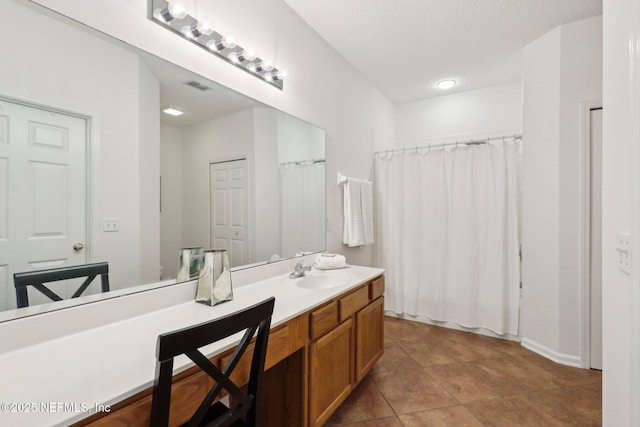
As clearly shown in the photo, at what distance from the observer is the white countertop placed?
0.62m

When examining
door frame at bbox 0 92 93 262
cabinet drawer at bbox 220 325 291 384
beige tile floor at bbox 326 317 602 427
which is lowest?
beige tile floor at bbox 326 317 602 427

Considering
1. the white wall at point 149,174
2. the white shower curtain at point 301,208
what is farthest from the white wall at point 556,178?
the white wall at point 149,174

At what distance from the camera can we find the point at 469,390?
76.2 inches

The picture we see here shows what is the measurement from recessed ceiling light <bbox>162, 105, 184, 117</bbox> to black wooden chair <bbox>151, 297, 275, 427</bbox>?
1035 mm

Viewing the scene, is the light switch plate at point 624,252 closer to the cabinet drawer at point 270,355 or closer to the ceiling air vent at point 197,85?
the cabinet drawer at point 270,355

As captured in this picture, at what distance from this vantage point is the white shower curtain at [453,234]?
272 centimetres

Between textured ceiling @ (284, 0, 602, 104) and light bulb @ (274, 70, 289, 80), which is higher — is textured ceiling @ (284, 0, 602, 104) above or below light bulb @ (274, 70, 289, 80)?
above

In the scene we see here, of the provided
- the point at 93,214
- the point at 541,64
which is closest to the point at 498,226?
the point at 541,64

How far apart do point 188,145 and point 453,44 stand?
2453mm

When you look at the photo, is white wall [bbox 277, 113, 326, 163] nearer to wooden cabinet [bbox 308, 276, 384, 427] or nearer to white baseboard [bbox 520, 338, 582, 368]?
wooden cabinet [bbox 308, 276, 384, 427]

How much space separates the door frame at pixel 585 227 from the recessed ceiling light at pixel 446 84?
4.40 feet

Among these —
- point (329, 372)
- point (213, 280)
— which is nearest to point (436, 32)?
point (213, 280)

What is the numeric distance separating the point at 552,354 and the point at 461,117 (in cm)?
262

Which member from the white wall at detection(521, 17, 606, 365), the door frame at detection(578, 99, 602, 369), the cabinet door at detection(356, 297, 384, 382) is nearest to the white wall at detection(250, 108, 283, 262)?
the cabinet door at detection(356, 297, 384, 382)
